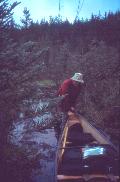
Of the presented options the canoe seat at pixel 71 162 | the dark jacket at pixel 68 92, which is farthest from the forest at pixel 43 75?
the canoe seat at pixel 71 162

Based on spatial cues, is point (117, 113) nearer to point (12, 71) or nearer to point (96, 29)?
point (12, 71)

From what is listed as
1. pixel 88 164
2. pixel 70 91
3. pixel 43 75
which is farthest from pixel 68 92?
pixel 88 164

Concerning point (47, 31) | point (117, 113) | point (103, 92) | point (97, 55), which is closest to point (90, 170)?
point (117, 113)

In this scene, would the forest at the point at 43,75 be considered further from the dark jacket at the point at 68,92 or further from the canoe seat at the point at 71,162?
the canoe seat at the point at 71,162

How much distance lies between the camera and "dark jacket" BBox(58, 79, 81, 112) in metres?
10.7

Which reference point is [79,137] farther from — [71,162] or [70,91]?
[70,91]

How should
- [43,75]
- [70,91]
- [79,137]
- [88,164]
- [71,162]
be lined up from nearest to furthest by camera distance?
[88,164], [71,162], [79,137], [43,75], [70,91]

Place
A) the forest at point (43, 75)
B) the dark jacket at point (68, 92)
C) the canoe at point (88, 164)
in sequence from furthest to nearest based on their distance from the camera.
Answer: the dark jacket at point (68, 92), the forest at point (43, 75), the canoe at point (88, 164)

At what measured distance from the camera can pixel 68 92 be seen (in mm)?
10891

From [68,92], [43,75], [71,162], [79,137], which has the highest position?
[43,75]

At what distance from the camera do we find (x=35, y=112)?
6758mm

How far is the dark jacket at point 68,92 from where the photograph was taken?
422 inches

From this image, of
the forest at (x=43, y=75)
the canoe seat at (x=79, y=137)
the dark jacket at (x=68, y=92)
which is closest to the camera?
the forest at (x=43, y=75)

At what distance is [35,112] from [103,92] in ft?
27.0
